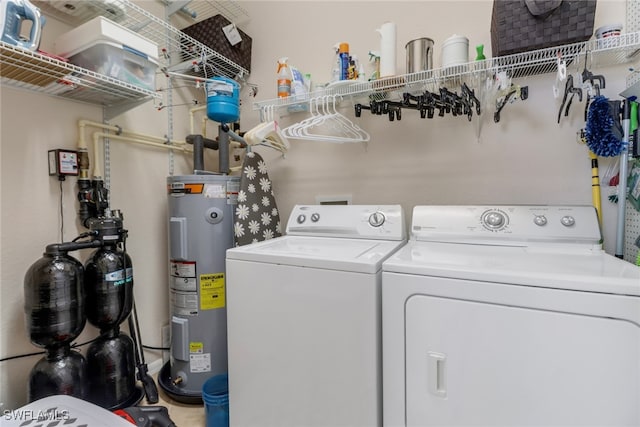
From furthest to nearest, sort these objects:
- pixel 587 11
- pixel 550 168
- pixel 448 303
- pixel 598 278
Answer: pixel 550 168 < pixel 587 11 < pixel 448 303 < pixel 598 278

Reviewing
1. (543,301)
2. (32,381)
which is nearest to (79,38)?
(32,381)

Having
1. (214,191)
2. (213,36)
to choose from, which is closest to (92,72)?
(214,191)

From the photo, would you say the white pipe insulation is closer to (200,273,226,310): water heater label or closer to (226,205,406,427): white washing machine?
(200,273,226,310): water heater label

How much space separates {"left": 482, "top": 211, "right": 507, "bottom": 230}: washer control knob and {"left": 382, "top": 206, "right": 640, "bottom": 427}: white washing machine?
21cm

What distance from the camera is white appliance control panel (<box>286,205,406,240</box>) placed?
151 cm

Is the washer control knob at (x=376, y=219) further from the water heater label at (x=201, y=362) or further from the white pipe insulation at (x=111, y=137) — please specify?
the white pipe insulation at (x=111, y=137)

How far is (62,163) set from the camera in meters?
1.48

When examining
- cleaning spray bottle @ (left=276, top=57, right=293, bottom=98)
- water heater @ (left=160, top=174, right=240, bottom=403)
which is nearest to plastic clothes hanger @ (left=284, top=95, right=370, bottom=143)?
cleaning spray bottle @ (left=276, top=57, right=293, bottom=98)

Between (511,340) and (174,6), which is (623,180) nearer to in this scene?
(511,340)

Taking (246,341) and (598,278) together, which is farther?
(246,341)

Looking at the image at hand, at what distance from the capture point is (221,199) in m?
1.75

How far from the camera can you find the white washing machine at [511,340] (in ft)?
2.49

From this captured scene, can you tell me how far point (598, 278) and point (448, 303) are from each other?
1.24 ft

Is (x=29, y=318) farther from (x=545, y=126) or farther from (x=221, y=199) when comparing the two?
(x=545, y=126)
